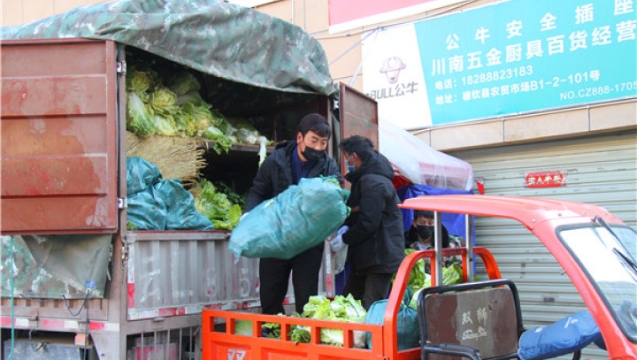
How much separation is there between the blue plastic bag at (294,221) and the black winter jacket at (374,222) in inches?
39.7

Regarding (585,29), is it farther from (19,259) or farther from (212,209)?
(19,259)

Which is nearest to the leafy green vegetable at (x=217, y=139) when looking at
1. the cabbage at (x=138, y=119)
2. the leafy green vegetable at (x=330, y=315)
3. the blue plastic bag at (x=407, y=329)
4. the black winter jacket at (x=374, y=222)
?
the cabbage at (x=138, y=119)

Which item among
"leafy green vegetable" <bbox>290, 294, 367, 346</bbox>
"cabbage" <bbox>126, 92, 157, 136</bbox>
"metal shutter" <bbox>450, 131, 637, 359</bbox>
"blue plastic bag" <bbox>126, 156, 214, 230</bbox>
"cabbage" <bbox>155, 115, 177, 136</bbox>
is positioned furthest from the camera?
"metal shutter" <bbox>450, 131, 637, 359</bbox>

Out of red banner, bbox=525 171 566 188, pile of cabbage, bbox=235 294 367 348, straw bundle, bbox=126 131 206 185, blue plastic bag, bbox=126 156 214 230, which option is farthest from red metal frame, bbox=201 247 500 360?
red banner, bbox=525 171 566 188

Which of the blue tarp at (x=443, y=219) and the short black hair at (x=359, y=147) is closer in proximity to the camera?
the short black hair at (x=359, y=147)

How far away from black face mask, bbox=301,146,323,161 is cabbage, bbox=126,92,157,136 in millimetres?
1217

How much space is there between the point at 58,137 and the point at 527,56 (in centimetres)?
620

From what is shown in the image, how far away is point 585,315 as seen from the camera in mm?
2844

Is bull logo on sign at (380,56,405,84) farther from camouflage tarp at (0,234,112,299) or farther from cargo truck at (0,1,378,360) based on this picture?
camouflage tarp at (0,234,112,299)

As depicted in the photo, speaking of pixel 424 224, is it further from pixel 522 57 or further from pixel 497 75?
pixel 522 57

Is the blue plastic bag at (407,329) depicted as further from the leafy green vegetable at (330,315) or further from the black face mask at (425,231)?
the black face mask at (425,231)

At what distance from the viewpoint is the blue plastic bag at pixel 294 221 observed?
142 inches

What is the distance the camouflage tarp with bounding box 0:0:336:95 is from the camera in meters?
3.84

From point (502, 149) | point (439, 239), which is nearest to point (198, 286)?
point (439, 239)
